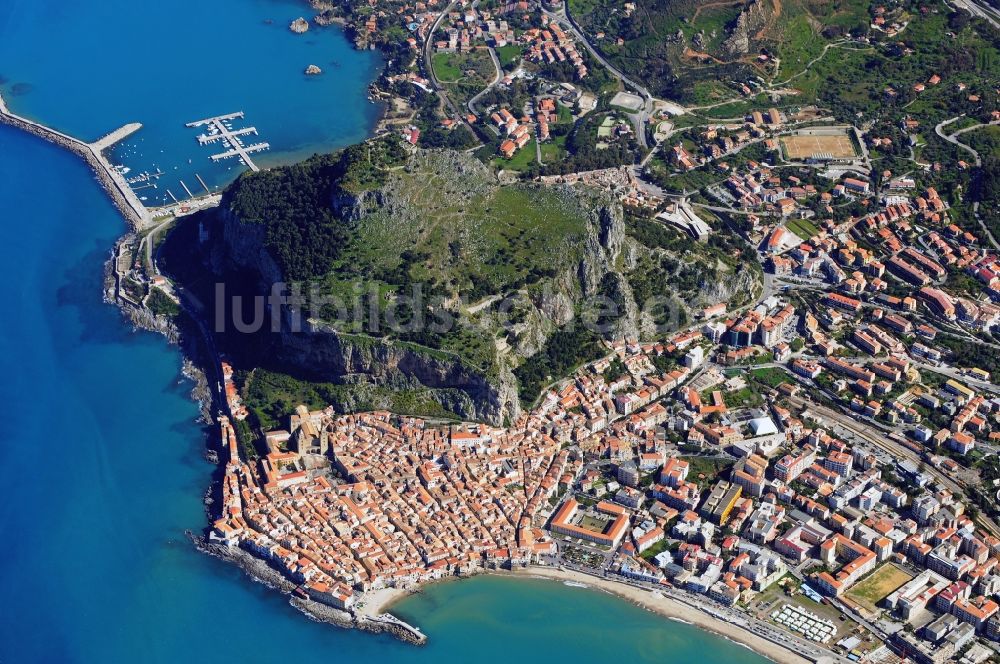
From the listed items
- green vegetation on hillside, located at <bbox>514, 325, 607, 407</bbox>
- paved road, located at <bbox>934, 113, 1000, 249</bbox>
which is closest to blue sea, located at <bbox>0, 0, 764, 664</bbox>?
green vegetation on hillside, located at <bbox>514, 325, 607, 407</bbox>

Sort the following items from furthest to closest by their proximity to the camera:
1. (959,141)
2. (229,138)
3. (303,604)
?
1. (229,138)
2. (959,141)
3. (303,604)

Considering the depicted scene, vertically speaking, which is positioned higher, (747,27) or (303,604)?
(747,27)

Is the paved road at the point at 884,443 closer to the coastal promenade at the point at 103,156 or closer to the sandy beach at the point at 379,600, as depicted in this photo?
the sandy beach at the point at 379,600

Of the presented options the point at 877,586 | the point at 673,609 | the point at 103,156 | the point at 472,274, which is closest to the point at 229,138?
the point at 103,156

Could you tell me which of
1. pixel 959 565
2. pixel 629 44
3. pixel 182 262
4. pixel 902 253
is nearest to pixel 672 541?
pixel 959 565

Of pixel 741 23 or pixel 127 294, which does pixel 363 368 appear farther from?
pixel 741 23

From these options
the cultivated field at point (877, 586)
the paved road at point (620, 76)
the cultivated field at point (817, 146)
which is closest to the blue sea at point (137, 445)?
the cultivated field at point (877, 586)

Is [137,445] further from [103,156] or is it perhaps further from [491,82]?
[491,82]
